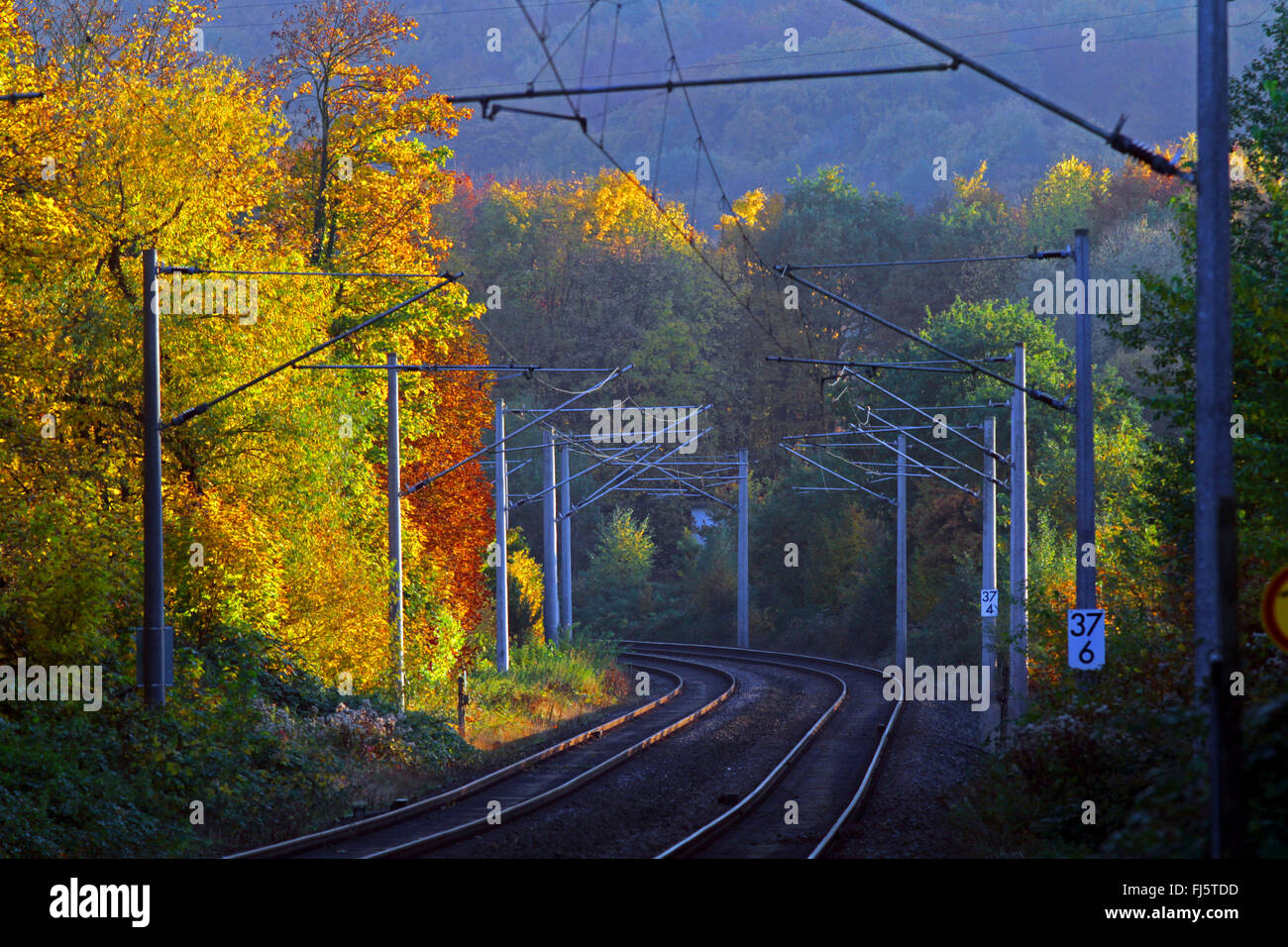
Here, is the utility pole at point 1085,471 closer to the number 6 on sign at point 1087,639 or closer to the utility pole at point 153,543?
the number 6 on sign at point 1087,639

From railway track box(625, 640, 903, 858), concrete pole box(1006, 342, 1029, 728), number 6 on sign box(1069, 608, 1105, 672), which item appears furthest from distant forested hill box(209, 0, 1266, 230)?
number 6 on sign box(1069, 608, 1105, 672)

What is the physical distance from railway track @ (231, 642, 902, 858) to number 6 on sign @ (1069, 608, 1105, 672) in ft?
12.8

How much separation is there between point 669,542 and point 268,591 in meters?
58.1

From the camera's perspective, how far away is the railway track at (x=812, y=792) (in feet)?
56.9

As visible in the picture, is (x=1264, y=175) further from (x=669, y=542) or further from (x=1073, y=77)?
(x=1073, y=77)

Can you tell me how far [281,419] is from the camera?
2678cm

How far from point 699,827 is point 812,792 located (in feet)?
14.3

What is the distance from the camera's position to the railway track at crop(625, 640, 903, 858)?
17.3m

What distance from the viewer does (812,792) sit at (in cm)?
2255

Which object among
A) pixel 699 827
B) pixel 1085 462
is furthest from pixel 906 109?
pixel 699 827

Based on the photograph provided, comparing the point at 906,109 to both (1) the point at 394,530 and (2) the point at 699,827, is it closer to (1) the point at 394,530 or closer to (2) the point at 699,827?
(1) the point at 394,530

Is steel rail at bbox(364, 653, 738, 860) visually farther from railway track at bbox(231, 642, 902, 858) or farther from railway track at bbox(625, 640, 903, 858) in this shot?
railway track at bbox(625, 640, 903, 858)

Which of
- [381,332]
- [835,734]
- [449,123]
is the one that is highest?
[449,123]
